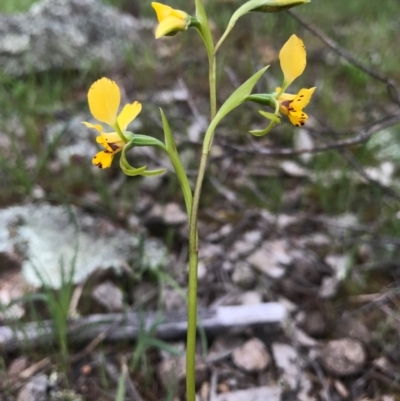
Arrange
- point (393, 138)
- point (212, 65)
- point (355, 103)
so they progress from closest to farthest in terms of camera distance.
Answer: point (212, 65) → point (393, 138) → point (355, 103)

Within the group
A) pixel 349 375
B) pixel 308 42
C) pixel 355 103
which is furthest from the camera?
pixel 308 42

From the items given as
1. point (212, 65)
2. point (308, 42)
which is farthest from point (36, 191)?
point (308, 42)

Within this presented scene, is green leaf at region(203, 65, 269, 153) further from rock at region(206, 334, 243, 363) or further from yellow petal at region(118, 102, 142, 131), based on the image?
rock at region(206, 334, 243, 363)

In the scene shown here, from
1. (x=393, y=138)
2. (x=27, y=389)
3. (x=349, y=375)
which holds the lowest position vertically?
(x=349, y=375)

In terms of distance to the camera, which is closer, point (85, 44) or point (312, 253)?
point (312, 253)

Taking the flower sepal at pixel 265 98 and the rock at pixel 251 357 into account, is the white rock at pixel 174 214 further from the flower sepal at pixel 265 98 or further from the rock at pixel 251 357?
the flower sepal at pixel 265 98

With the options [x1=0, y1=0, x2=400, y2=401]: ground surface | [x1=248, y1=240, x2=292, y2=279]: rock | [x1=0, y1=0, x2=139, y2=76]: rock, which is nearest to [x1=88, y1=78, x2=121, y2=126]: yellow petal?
[x1=0, y1=0, x2=400, y2=401]: ground surface

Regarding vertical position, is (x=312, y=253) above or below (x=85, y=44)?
below

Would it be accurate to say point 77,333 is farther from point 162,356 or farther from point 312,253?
point 312,253
